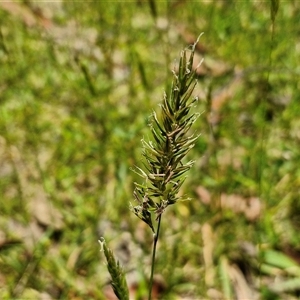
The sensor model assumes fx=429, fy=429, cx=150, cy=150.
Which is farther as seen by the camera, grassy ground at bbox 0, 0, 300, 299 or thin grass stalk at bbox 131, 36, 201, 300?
grassy ground at bbox 0, 0, 300, 299

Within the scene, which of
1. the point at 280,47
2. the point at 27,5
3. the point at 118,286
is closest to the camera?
the point at 118,286

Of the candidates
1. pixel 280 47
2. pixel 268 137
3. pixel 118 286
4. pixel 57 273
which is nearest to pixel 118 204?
pixel 57 273

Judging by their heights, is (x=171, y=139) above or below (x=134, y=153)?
below

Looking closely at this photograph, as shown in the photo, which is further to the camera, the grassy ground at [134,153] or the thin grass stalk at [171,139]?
the grassy ground at [134,153]

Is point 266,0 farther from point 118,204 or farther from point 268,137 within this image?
point 118,204

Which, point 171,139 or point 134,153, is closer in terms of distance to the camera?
point 171,139

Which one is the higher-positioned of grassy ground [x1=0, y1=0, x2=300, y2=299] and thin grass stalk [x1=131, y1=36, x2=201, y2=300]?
grassy ground [x1=0, y1=0, x2=300, y2=299]

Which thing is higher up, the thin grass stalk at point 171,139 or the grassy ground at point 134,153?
the grassy ground at point 134,153

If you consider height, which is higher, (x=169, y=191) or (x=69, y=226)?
(x=69, y=226)
